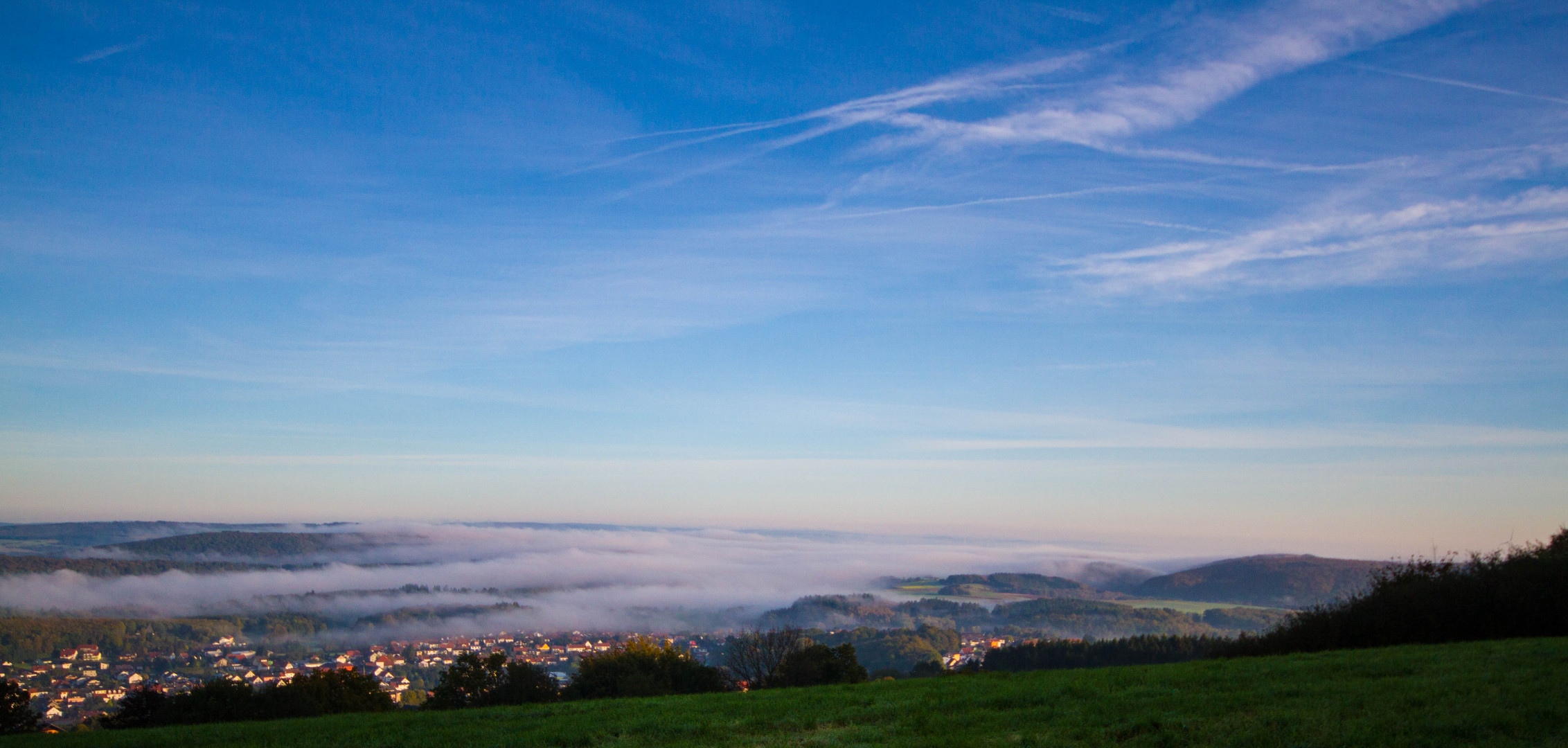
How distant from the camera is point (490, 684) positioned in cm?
3200

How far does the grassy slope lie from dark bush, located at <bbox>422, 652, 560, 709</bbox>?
13483 millimetres

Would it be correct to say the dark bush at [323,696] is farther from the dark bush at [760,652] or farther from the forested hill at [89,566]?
the forested hill at [89,566]

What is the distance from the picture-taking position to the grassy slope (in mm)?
8789

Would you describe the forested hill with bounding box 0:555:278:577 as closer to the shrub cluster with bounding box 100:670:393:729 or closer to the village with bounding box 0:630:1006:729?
the village with bounding box 0:630:1006:729

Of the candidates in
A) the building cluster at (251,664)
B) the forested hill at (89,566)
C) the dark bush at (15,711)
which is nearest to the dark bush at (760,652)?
the building cluster at (251,664)

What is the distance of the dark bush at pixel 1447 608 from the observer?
19.0 meters

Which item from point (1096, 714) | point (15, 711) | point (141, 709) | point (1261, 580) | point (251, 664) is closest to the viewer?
point (1096, 714)

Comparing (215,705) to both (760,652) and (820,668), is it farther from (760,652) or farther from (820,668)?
(760,652)

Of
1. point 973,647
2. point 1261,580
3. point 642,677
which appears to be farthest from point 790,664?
point 1261,580

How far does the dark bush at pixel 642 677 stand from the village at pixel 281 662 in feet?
80.1

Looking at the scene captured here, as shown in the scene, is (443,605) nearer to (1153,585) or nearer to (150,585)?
(150,585)

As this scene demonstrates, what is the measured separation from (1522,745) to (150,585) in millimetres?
229936

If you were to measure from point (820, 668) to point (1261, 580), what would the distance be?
109507 mm

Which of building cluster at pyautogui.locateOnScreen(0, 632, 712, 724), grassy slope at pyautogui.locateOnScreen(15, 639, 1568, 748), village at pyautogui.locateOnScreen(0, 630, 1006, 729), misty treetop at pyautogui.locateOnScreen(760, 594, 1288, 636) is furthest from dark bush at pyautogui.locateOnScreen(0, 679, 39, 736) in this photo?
misty treetop at pyautogui.locateOnScreen(760, 594, 1288, 636)
